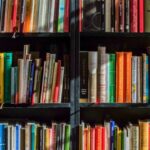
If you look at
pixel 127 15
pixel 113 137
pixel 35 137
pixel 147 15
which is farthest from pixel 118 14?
pixel 35 137

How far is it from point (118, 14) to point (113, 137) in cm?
65

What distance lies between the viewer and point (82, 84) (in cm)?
184

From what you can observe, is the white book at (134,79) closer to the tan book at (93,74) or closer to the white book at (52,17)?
the tan book at (93,74)

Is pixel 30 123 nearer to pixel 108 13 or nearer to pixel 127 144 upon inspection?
pixel 127 144

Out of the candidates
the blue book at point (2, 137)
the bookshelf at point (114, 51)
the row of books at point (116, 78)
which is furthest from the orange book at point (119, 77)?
the blue book at point (2, 137)

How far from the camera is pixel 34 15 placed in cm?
181

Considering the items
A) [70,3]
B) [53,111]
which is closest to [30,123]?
[53,111]

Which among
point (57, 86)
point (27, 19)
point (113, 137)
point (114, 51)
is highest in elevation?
point (27, 19)

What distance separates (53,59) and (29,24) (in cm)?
22

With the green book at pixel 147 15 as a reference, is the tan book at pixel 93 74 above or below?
below

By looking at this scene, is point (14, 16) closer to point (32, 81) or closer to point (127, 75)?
point (32, 81)

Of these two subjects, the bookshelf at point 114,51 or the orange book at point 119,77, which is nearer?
the orange book at point 119,77

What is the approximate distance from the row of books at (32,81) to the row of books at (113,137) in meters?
0.24

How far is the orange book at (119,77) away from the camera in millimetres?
1842
